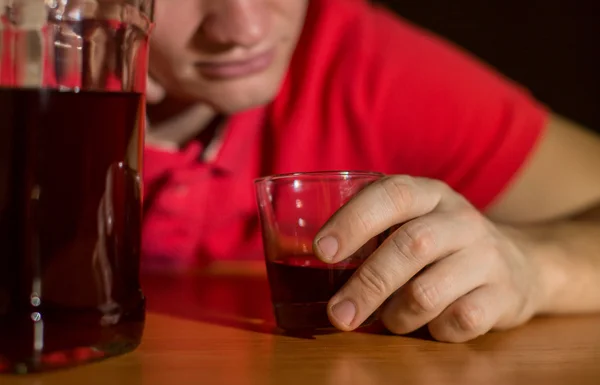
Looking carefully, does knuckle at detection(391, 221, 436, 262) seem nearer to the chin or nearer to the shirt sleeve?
the chin

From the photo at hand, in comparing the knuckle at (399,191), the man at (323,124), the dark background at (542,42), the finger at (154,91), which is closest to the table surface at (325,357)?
the knuckle at (399,191)

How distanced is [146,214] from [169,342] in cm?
51

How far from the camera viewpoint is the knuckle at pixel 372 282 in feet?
1.85

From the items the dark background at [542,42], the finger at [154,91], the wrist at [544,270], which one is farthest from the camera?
the dark background at [542,42]

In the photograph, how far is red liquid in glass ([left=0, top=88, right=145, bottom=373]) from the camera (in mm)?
458

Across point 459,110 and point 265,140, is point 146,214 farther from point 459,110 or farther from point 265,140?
point 459,110

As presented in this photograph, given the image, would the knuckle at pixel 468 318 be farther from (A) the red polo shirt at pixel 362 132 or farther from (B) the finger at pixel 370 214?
(A) the red polo shirt at pixel 362 132

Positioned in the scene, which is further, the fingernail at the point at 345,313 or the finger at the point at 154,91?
the finger at the point at 154,91

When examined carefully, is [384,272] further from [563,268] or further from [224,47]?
[224,47]

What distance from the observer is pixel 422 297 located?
1.89ft

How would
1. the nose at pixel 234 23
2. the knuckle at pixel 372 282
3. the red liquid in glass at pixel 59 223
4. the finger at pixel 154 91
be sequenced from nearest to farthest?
the red liquid in glass at pixel 59 223 → the knuckle at pixel 372 282 → the nose at pixel 234 23 → the finger at pixel 154 91

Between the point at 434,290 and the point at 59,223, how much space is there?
0.98 feet

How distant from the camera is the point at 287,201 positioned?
0.61 m

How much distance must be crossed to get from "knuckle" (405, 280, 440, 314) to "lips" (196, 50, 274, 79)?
412 millimetres
